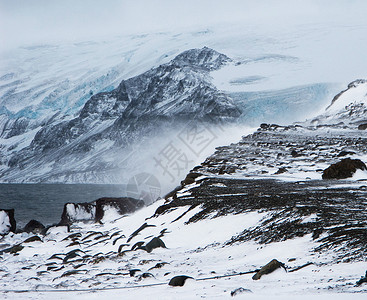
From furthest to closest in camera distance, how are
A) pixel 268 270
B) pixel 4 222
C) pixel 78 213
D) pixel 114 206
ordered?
pixel 78 213 < pixel 114 206 < pixel 4 222 < pixel 268 270

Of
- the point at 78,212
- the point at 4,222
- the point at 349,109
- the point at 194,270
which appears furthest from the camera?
the point at 349,109

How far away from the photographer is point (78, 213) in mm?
50250

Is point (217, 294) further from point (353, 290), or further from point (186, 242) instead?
point (186, 242)

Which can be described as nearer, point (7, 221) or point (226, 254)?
point (226, 254)

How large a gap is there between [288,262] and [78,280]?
4.79 m

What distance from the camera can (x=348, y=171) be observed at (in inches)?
927

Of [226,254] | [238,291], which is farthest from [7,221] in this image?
[238,291]

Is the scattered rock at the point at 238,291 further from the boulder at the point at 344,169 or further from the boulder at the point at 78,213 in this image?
the boulder at the point at 78,213

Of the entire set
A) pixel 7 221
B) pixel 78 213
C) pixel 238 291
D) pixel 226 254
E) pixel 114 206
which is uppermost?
pixel 238 291

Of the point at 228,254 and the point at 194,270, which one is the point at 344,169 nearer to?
the point at 228,254

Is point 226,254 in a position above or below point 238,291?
below

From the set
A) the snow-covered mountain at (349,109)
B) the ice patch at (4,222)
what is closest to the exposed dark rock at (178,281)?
the ice patch at (4,222)

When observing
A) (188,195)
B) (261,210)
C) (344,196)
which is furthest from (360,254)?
(188,195)

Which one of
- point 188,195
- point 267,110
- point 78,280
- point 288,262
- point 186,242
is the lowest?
point 267,110
